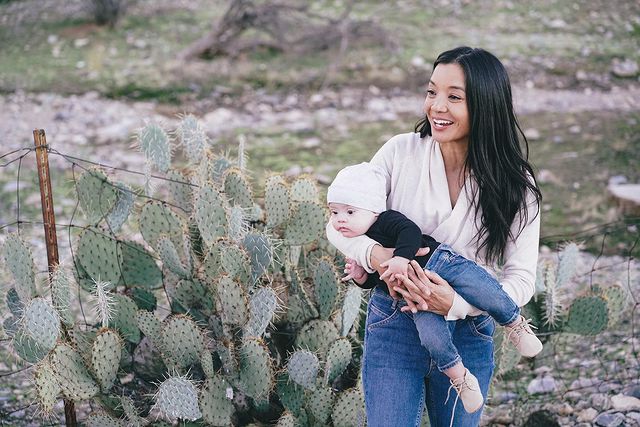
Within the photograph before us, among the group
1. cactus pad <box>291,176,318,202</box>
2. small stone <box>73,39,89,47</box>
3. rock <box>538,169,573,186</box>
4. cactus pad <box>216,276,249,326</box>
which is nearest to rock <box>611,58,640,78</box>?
rock <box>538,169,573,186</box>

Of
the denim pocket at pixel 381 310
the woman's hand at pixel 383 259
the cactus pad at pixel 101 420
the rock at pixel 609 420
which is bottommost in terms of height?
the rock at pixel 609 420

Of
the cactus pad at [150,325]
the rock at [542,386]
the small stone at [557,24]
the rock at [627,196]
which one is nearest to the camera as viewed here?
the cactus pad at [150,325]

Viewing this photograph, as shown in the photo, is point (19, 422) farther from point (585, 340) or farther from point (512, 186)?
point (585, 340)

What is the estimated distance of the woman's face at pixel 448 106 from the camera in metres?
2.37

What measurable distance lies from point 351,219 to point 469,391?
545 millimetres

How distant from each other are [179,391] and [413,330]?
927 millimetres

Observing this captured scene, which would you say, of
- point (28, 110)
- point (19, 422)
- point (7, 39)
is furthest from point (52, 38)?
point (19, 422)

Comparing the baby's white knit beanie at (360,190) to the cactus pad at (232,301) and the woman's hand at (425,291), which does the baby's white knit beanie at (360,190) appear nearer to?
the woman's hand at (425,291)

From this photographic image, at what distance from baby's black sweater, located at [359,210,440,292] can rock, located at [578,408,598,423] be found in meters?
1.81

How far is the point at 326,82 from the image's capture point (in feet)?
28.6

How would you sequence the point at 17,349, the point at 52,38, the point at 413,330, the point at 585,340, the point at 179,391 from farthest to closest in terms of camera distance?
the point at 52,38
the point at 585,340
the point at 17,349
the point at 179,391
the point at 413,330

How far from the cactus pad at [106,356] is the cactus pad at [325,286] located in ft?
2.41

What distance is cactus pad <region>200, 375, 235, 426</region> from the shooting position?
9.98ft

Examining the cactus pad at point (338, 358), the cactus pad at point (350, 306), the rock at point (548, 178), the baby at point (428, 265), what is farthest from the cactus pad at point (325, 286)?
the rock at point (548, 178)
